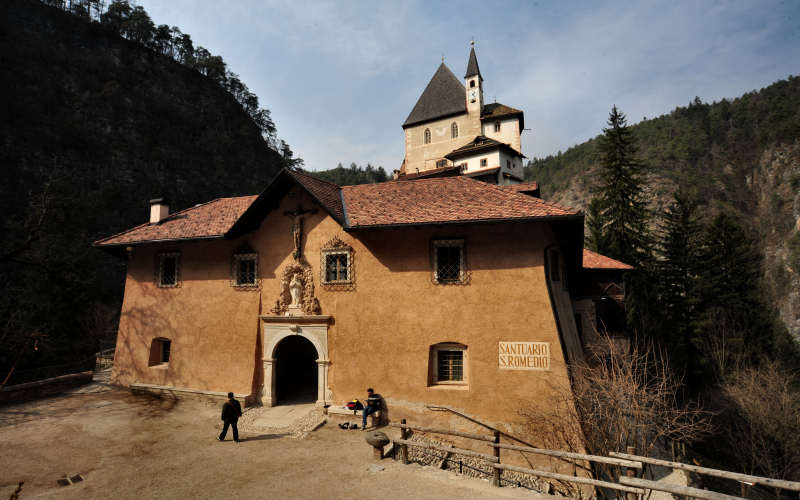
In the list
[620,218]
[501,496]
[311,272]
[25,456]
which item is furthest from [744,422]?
[25,456]

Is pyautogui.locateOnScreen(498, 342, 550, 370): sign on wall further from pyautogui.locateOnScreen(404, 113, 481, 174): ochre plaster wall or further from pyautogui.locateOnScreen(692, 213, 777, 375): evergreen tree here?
pyautogui.locateOnScreen(404, 113, 481, 174): ochre plaster wall

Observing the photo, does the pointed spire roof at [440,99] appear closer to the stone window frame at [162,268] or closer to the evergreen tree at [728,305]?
the evergreen tree at [728,305]

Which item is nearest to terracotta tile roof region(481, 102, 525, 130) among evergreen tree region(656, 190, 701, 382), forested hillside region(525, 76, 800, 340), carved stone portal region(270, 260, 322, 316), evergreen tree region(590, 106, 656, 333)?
evergreen tree region(590, 106, 656, 333)

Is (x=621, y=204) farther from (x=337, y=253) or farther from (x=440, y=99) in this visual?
(x=440, y=99)

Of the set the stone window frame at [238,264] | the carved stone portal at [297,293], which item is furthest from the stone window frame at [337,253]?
the stone window frame at [238,264]

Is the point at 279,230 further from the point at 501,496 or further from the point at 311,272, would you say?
the point at 501,496

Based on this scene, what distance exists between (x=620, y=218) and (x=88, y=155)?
61.3m

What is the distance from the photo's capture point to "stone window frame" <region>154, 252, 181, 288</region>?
17.0 meters

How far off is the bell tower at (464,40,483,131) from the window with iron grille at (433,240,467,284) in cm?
3613

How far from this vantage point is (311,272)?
15.0 meters

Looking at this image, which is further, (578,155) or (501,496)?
(578,155)

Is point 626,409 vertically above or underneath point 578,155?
underneath

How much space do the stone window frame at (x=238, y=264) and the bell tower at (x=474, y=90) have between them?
36792 millimetres

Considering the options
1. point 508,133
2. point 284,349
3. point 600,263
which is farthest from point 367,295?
point 508,133
